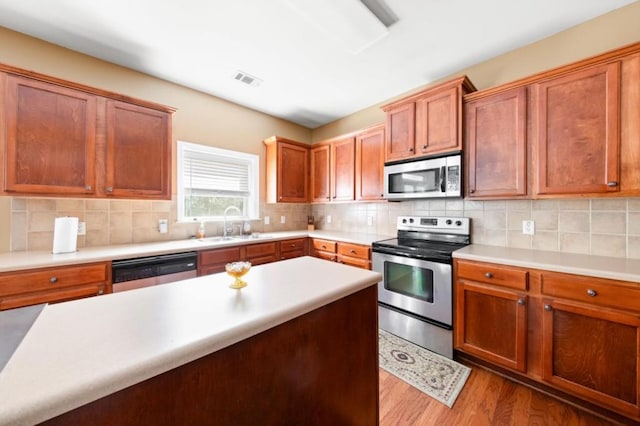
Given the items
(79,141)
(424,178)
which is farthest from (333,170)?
Result: (79,141)

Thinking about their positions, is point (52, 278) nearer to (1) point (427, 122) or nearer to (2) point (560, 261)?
(1) point (427, 122)

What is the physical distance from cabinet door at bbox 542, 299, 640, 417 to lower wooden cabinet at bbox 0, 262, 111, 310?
327cm

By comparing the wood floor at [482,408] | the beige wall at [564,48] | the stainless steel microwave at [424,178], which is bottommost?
the wood floor at [482,408]

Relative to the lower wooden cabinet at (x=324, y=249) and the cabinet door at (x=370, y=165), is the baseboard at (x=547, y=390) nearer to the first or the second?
the lower wooden cabinet at (x=324, y=249)

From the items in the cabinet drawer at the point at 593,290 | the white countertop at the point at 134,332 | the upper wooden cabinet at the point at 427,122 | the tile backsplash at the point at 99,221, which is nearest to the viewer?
the white countertop at the point at 134,332

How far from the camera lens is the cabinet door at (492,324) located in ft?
5.96

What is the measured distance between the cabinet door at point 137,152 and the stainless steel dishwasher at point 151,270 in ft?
2.06

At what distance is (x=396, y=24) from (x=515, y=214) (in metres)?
1.95

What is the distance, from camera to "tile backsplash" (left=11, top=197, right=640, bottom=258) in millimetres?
1904

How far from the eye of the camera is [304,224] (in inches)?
170

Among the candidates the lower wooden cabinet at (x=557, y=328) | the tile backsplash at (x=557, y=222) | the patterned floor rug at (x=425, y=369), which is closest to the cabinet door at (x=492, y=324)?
the lower wooden cabinet at (x=557, y=328)

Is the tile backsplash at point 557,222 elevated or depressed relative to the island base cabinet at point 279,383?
elevated

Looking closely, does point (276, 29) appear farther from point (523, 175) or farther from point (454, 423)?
point (454, 423)

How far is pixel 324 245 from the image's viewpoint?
3285 mm
